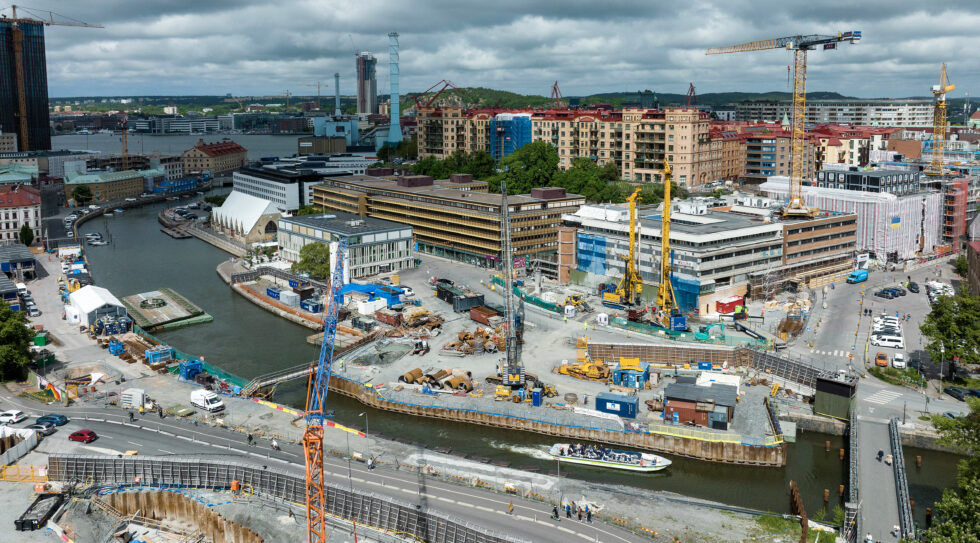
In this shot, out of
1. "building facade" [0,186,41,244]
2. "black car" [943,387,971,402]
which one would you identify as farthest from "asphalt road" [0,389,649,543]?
"building facade" [0,186,41,244]

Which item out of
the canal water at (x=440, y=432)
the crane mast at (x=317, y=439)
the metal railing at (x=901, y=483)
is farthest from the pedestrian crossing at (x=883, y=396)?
the crane mast at (x=317, y=439)

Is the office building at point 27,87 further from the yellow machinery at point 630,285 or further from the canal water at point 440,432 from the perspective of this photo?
the yellow machinery at point 630,285

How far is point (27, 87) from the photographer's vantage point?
359 feet

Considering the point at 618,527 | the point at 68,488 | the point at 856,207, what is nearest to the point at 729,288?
the point at 856,207

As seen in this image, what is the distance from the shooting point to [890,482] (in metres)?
23.2

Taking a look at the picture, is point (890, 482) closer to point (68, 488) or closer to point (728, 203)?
point (68, 488)

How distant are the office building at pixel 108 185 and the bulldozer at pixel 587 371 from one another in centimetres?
6730

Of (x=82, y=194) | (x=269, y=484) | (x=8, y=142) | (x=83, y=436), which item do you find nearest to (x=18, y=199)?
(x=82, y=194)

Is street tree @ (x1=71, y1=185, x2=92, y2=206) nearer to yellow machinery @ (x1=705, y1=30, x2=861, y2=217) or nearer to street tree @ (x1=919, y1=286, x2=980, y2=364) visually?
yellow machinery @ (x1=705, y1=30, x2=861, y2=217)

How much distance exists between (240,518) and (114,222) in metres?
62.9

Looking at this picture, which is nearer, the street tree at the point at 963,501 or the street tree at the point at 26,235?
the street tree at the point at 963,501

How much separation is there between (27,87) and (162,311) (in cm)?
8437

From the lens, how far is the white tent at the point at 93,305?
3809 centimetres

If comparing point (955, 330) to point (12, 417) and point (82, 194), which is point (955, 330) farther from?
point (82, 194)
